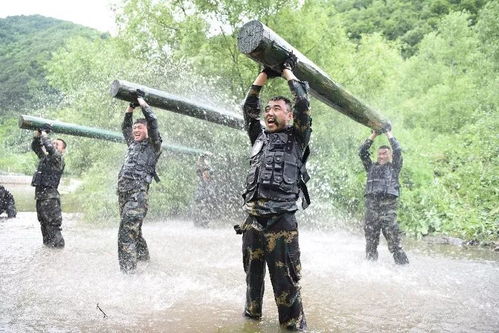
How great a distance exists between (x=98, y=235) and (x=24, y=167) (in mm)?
33000

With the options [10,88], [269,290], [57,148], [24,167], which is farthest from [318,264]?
[10,88]

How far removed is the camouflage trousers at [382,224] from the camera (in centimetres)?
724

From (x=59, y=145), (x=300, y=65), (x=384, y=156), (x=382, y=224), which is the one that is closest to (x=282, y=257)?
(x=300, y=65)

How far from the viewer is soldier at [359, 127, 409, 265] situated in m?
7.26

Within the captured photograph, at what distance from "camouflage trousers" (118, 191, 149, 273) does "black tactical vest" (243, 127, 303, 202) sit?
2517 mm

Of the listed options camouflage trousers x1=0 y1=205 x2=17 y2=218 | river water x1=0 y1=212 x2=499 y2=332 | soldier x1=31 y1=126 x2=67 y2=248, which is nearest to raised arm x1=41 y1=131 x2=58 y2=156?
soldier x1=31 y1=126 x2=67 y2=248

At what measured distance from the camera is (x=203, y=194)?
41.1ft

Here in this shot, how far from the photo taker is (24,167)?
3866 centimetres

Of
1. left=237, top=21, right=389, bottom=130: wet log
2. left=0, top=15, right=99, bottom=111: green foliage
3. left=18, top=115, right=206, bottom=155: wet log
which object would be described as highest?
left=0, top=15, right=99, bottom=111: green foliage

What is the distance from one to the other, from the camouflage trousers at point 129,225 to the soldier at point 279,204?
2.38 metres

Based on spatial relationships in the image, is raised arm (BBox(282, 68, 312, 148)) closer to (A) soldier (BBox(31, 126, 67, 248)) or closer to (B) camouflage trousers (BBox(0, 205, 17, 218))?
(A) soldier (BBox(31, 126, 67, 248))

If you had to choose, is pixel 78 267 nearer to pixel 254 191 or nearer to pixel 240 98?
pixel 254 191

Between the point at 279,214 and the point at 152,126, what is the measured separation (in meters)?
3.03

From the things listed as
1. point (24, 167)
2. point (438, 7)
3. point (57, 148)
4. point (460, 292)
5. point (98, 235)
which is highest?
point (438, 7)
